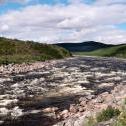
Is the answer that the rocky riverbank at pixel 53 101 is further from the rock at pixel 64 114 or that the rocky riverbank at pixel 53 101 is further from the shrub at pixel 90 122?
the shrub at pixel 90 122

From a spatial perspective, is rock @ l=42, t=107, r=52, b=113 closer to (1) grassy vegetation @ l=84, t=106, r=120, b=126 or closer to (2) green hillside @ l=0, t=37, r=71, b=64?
(1) grassy vegetation @ l=84, t=106, r=120, b=126

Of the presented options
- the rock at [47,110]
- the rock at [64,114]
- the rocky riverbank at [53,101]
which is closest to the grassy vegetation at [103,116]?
the rocky riverbank at [53,101]

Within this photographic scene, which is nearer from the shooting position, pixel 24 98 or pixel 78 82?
pixel 24 98

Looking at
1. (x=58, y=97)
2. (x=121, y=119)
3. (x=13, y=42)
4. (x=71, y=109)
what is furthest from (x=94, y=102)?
(x=13, y=42)

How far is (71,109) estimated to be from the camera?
1232 inches

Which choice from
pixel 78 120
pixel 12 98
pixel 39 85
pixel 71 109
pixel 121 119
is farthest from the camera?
pixel 39 85

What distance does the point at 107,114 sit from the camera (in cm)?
2408

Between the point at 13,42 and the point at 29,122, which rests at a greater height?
the point at 13,42

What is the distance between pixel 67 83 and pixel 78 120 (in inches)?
927

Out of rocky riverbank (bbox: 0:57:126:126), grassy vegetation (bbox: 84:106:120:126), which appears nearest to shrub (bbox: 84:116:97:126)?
grassy vegetation (bbox: 84:106:120:126)

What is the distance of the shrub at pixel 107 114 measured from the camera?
77.0 ft

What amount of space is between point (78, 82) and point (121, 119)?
31.5 m

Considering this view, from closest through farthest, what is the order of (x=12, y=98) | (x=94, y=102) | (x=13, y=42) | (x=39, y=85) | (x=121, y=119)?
(x=121, y=119) → (x=94, y=102) → (x=12, y=98) → (x=39, y=85) → (x=13, y=42)

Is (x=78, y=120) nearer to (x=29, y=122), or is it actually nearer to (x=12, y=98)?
(x=29, y=122)
